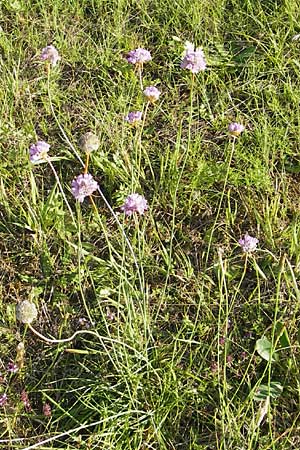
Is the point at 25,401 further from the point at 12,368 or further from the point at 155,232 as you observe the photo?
the point at 155,232

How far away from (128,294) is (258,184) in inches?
22.8

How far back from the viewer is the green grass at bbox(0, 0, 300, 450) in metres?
1.63

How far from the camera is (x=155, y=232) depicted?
1.97 m

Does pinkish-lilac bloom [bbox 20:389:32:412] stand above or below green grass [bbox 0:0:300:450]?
below

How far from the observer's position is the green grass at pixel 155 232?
1.63 metres

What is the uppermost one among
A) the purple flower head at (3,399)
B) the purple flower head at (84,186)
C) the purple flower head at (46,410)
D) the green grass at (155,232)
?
the purple flower head at (84,186)

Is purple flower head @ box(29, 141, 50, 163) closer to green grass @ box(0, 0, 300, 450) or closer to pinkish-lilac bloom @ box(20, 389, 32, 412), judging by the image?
green grass @ box(0, 0, 300, 450)

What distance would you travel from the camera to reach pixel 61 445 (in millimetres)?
1607

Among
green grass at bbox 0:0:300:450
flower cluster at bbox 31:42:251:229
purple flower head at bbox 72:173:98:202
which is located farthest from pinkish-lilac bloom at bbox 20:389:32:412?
purple flower head at bbox 72:173:98:202

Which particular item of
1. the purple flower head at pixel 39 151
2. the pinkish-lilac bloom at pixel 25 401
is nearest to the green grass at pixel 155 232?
the pinkish-lilac bloom at pixel 25 401

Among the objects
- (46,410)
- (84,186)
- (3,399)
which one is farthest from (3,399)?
(84,186)

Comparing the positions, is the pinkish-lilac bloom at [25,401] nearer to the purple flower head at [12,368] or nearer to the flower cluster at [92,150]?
the purple flower head at [12,368]

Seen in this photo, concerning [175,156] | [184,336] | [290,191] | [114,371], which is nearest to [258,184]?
[290,191]

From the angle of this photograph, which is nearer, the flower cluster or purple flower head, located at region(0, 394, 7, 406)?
the flower cluster
